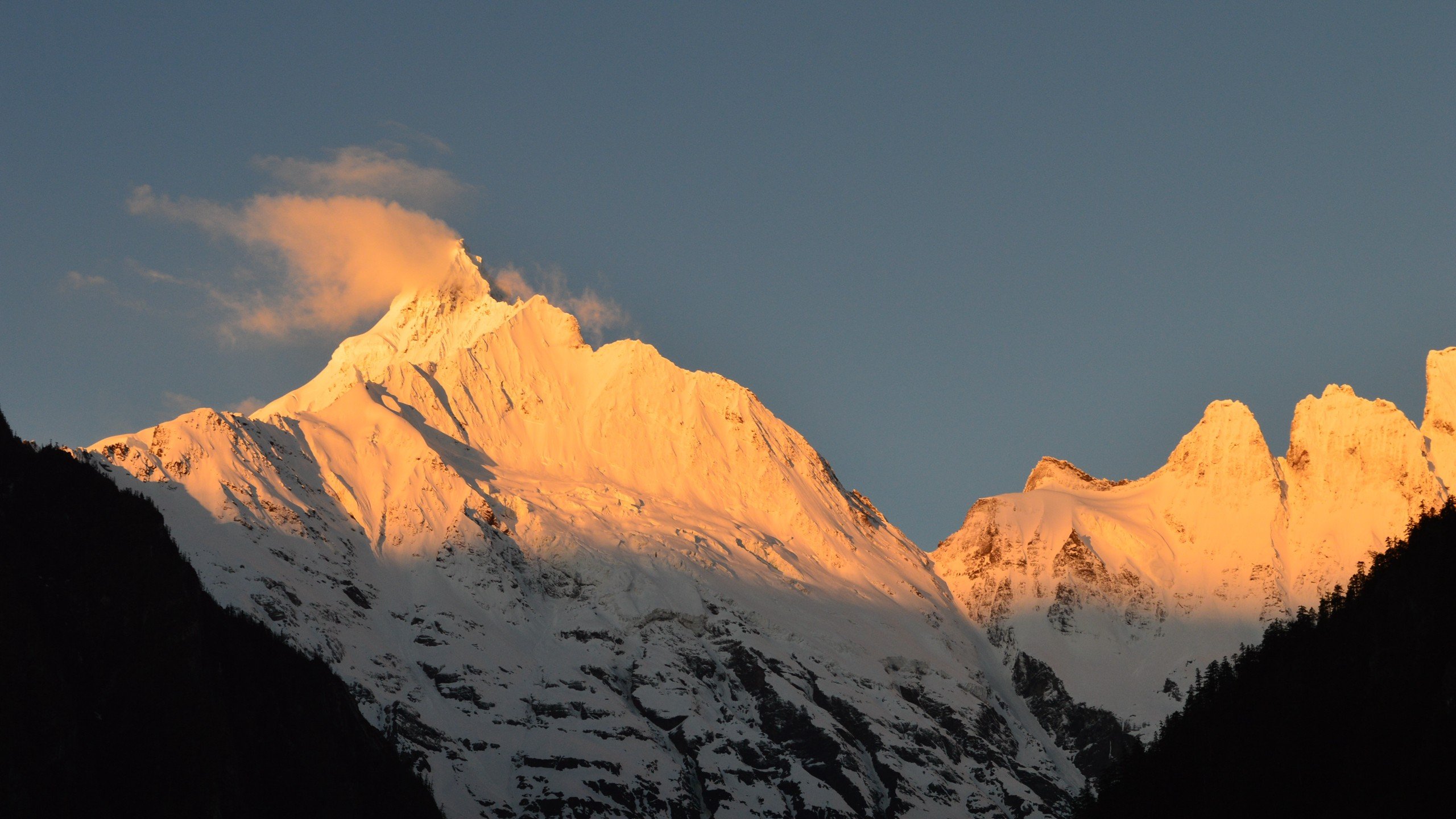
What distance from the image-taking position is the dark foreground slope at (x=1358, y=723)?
533 feet

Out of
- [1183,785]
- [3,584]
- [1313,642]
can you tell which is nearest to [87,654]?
[3,584]

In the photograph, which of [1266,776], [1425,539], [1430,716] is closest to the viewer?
[1430,716]

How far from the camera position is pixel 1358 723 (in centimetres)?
17425

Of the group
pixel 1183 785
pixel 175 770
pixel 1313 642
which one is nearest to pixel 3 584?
pixel 175 770

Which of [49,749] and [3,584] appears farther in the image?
[3,584]

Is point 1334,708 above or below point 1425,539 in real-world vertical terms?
below

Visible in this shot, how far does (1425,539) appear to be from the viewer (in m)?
190

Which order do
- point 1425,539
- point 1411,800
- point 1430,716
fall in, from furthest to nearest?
point 1425,539
point 1430,716
point 1411,800

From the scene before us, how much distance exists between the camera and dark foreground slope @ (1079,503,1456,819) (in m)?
162

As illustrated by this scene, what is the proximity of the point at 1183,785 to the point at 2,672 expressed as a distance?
116916 mm

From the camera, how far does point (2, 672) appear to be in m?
183

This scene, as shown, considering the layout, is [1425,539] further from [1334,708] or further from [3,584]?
[3,584]

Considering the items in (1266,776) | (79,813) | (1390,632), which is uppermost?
(1390,632)

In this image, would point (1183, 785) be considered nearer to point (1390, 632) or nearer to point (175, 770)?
point (1390, 632)
